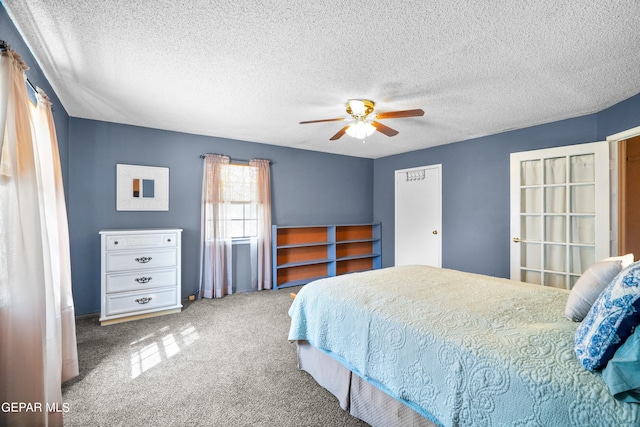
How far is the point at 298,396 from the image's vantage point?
6.64ft

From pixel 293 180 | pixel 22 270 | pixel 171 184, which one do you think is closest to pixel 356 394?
pixel 22 270

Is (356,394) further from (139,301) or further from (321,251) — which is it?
(321,251)

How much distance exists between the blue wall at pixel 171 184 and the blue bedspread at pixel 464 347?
8.97ft

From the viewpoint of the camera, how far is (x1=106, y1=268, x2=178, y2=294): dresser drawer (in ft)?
10.8

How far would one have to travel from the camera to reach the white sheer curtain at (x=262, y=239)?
4.67 meters

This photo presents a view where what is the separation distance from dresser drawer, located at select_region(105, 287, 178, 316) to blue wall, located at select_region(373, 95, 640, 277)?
13.5 ft

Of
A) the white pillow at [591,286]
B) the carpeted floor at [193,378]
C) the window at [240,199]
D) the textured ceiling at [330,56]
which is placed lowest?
the carpeted floor at [193,378]

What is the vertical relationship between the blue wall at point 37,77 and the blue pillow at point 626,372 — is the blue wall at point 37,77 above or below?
above

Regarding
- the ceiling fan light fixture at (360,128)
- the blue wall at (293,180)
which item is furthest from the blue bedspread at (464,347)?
the blue wall at (293,180)

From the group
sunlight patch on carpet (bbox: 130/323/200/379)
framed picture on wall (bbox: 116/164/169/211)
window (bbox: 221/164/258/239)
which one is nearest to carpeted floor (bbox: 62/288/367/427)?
sunlight patch on carpet (bbox: 130/323/200/379)

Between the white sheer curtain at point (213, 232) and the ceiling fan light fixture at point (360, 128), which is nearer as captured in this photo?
the ceiling fan light fixture at point (360, 128)

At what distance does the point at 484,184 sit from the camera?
14.1 ft

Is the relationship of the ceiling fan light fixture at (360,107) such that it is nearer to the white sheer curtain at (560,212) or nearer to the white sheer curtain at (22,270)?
the white sheer curtain at (560,212)

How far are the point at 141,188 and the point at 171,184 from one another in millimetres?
369
